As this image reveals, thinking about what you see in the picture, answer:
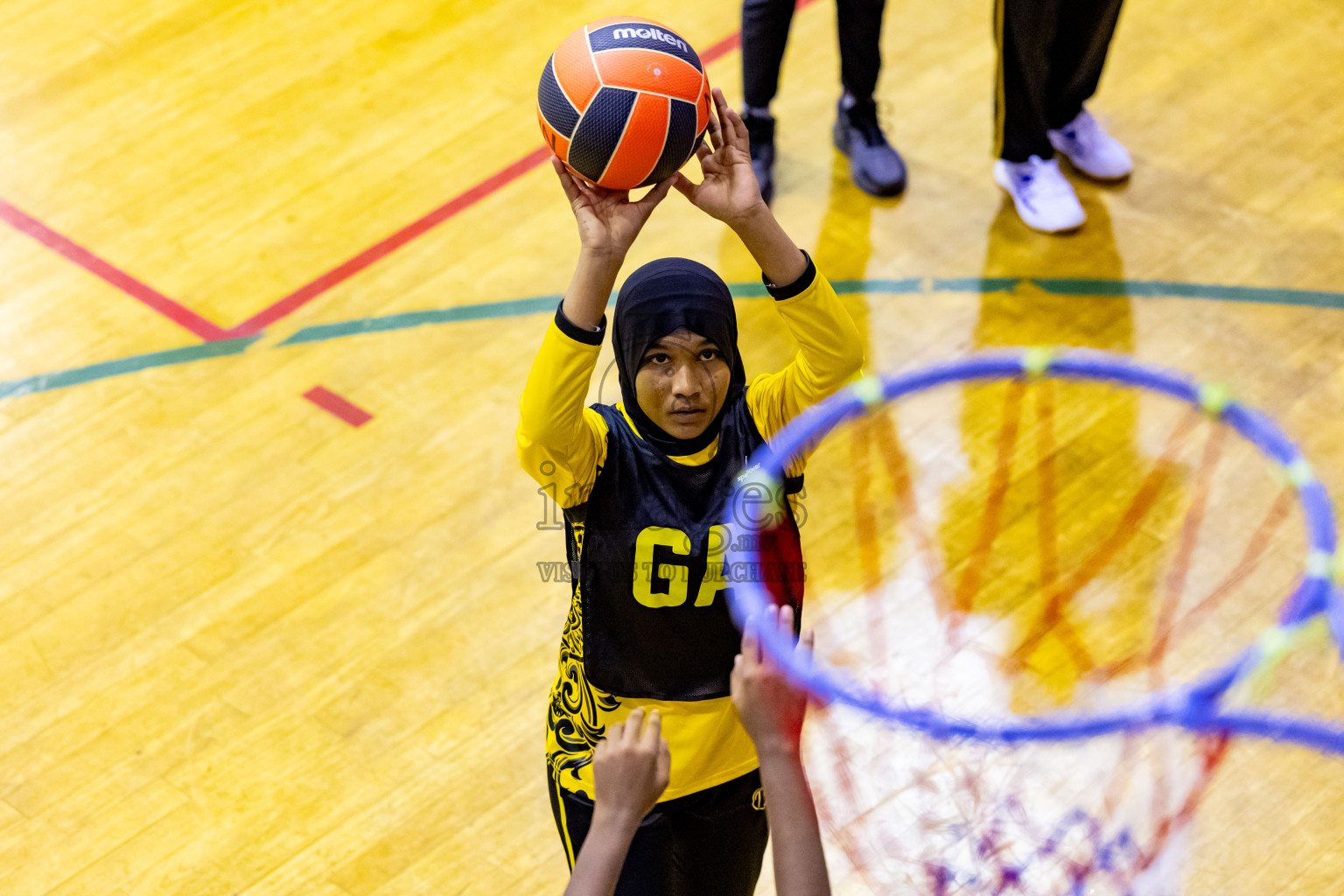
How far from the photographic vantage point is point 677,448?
8.65 ft

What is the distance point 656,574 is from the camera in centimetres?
258

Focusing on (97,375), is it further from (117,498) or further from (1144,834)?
(1144,834)

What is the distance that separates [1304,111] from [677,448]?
12.6ft

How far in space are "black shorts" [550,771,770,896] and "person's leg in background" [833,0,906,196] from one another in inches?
119

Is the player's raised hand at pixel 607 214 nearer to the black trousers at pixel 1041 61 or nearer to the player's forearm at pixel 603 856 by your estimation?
the player's forearm at pixel 603 856

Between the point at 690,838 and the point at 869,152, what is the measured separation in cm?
321

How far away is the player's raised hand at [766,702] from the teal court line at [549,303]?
2878 millimetres

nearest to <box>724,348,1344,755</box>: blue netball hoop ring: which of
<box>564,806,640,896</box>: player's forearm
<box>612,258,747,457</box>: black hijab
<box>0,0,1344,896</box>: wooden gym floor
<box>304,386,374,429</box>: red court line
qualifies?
<box>612,258,747,457</box>: black hijab

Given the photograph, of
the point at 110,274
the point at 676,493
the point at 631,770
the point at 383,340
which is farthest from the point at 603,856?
the point at 110,274

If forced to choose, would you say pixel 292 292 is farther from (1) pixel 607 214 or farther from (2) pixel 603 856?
(2) pixel 603 856

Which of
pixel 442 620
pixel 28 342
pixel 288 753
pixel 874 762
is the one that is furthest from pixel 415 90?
pixel 874 762

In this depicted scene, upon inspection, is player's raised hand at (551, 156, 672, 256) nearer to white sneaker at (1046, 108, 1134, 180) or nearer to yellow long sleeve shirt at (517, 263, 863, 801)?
yellow long sleeve shirt at (517, 263, 863, 801)

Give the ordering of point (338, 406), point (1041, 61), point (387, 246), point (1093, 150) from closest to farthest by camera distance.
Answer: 1. point (338, 406)
2. point (1041, 61)
3. point (387, 246)
4. point (1093, 150)

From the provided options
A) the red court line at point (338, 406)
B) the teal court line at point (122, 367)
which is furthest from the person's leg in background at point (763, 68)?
the teal court line at point (122, 367)
